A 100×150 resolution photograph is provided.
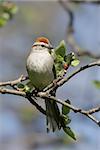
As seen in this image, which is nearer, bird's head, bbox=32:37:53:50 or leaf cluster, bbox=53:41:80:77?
leaf cluster, bbox=53:41:80:77

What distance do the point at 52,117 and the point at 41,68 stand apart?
1.33 ft

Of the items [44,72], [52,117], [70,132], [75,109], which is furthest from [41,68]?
[75,109]

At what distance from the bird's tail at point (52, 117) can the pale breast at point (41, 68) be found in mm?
136

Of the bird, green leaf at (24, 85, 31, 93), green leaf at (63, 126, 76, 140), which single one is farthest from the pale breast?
green leaf at (63, 126, 76, 140)

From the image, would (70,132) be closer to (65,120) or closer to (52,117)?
(65,120)

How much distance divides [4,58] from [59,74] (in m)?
7.11

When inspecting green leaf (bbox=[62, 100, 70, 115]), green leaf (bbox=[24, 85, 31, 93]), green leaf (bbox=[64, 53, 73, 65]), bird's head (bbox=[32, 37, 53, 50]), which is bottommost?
green leaf (bbox=[62, 100, 70, 115])

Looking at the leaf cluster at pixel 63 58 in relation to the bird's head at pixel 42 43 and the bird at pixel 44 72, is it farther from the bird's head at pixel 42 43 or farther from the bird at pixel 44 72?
the bird's head at pixel 42 43

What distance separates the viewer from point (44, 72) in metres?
3.58

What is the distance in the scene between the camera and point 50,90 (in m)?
2.81

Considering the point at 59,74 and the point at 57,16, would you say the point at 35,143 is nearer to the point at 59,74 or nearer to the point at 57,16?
the point at 57,16

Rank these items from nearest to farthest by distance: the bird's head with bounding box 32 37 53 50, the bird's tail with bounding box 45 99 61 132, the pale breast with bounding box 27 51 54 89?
the bird's tail with bounding box 45 99 61 132 < the pale breast with bounding box 27 51 54 89 < the bird's head with bounding box 32 37 53 50

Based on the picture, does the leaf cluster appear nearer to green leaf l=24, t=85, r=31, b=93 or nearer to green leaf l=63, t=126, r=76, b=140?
green leaf l=24, t=85, r=31, b=93

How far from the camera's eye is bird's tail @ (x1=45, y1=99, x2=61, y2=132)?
3.15m
